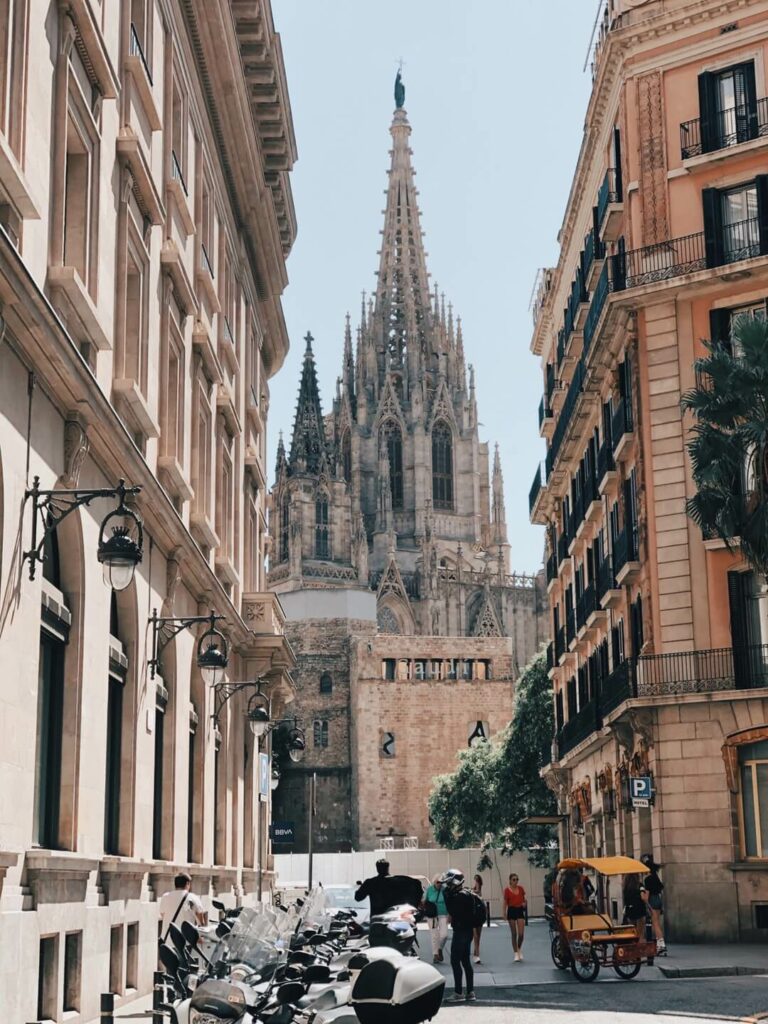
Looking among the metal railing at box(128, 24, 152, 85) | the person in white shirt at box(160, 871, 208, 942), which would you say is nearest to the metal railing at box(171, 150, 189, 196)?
the metal railing at box(128, 24, 152, 85)

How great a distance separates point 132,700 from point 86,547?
148 inches

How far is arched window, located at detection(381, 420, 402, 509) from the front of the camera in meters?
138

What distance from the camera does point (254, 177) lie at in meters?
30.5

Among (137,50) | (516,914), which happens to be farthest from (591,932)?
(137,50)

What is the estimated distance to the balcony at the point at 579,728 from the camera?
36.1 metres

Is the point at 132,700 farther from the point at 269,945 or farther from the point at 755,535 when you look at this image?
the point at 755,535

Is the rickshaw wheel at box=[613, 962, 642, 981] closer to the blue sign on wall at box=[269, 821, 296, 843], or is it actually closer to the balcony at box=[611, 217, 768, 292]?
the blue sign on wall at box=[269, 821, 296, 843]

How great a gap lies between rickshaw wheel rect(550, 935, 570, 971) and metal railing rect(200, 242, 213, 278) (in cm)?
1184

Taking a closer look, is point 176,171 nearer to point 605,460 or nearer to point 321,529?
point 605,460

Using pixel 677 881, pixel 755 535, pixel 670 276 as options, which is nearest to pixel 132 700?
pixel 755 535

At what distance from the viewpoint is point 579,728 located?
1537 inches

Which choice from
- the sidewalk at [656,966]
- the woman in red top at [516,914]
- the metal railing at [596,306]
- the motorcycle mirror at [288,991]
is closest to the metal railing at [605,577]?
the metal railing at [596,306]

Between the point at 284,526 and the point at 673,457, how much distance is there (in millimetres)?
99991

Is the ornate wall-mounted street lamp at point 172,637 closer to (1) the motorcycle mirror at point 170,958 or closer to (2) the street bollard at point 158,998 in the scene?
(2) the street bollard at point 158,998
